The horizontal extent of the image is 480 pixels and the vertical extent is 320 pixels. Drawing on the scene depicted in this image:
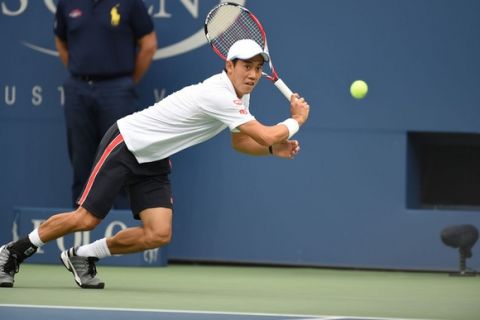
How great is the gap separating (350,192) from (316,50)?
1.13 m

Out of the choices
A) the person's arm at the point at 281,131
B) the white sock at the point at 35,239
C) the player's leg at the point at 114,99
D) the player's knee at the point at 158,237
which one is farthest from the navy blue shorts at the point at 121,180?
the player's leg at the point at 114,99

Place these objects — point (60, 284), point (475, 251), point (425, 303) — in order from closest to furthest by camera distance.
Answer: point (425, 303), point (60, 284), point (475, 251)

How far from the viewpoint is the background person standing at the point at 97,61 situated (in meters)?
9.27

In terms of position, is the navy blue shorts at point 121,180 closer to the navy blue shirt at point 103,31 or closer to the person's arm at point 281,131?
the person's arm at point 281,131

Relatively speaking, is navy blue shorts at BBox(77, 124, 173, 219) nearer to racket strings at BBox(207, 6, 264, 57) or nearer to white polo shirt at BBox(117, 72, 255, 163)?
white polo shirt at BBox(117, 72, 255, 163)

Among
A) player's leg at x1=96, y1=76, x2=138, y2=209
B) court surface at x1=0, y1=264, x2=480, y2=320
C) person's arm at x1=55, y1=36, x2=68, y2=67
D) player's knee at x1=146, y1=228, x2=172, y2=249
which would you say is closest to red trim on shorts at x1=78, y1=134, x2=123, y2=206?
player's knee at x1=146, y1=228, x2=172, y2=249

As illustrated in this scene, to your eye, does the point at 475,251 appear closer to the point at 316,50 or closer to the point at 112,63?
the point at 316,50

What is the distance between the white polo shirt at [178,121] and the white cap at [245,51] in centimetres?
16

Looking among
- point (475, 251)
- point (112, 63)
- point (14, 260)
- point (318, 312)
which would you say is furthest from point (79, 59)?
point (318, 312)

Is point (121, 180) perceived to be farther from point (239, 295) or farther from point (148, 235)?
point (239, 295)

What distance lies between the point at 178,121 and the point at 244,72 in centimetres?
49

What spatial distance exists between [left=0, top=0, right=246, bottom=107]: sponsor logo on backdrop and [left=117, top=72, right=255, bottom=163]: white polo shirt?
2.44 metres

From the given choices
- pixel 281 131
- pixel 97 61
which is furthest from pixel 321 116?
pixel 281 131

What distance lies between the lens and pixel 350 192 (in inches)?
370
